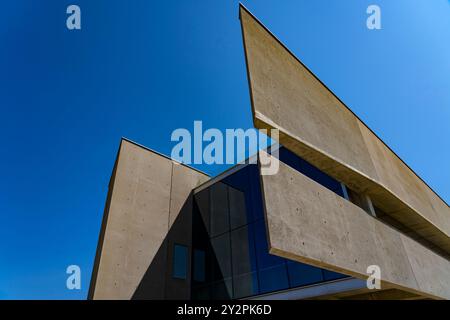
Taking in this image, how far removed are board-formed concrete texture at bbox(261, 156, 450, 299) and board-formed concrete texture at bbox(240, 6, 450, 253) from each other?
57 centimetres

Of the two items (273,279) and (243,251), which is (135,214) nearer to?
(243,251)

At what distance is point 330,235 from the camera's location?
3.48 metres

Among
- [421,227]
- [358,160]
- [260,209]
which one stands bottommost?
[421,227]

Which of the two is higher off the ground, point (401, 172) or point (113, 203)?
point (113, 203)

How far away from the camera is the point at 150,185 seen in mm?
13875

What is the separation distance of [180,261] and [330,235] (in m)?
10.9

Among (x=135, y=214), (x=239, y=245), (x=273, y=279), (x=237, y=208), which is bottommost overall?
(x=273, y=279)

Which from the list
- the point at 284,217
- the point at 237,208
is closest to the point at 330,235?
the point at 284,217

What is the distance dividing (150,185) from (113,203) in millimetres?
2225

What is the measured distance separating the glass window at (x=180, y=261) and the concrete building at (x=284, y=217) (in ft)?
0.16

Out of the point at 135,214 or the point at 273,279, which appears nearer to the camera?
the point at 273,279

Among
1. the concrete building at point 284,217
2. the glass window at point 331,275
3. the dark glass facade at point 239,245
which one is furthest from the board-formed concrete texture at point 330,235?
the dark glass facade at point 239,245
